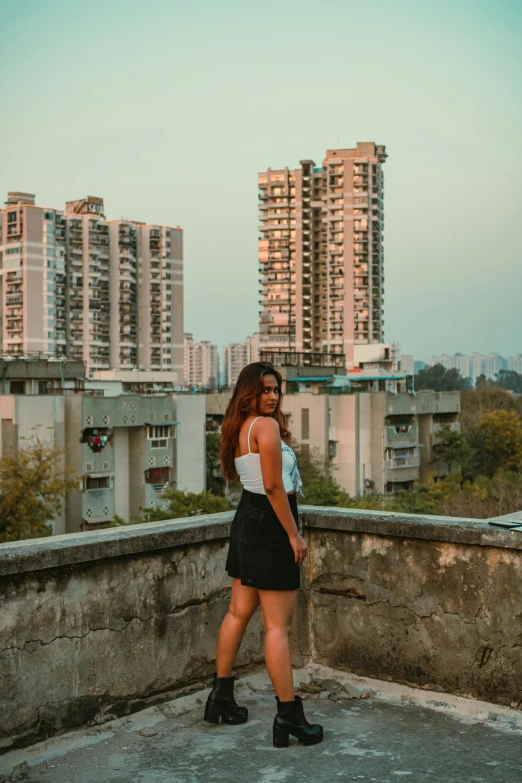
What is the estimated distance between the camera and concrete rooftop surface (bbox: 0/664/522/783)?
3.35 metres

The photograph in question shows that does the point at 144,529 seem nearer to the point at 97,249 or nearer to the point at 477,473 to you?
the point at 477,473

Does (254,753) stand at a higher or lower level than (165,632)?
lower

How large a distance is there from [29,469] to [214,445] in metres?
16.9

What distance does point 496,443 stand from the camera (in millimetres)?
64062

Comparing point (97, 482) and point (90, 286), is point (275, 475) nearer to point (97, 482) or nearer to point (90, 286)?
point (97, 482)

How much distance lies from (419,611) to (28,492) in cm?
3275

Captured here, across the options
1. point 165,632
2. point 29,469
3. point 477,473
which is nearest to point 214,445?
point 29,469

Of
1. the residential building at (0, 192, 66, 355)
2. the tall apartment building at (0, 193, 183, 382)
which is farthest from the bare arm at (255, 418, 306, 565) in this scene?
the residential building at (0, 192, 66, 355)

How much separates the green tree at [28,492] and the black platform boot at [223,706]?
30.6 meters

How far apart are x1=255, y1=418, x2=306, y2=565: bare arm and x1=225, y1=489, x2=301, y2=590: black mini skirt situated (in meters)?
0.05

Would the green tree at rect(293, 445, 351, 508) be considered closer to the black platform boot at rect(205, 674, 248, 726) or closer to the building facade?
the building facade

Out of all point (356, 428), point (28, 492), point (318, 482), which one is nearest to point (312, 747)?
point (28, 492)

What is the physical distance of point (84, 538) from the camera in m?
3.88

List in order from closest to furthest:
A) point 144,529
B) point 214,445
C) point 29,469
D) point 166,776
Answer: point 166,776 → point 144,529 → point 29,469 → point 214,445
